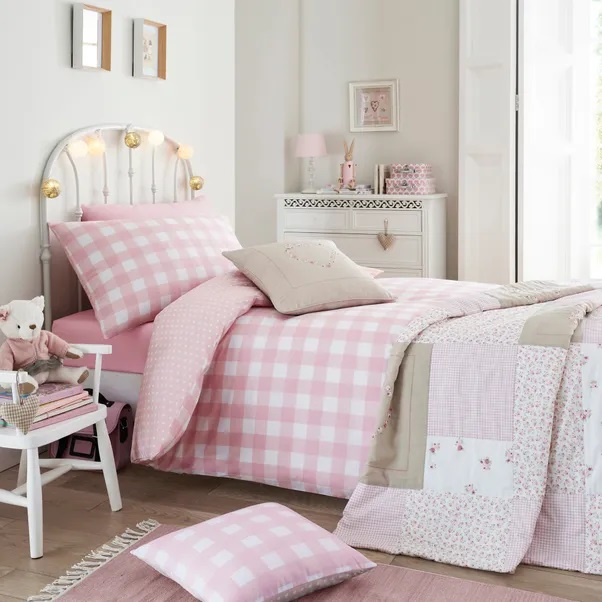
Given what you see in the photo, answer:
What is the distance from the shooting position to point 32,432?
2367mm

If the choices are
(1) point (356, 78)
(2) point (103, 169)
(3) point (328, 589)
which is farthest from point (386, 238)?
(3) point (328, 589)

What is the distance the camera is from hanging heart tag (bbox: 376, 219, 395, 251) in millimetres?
5348

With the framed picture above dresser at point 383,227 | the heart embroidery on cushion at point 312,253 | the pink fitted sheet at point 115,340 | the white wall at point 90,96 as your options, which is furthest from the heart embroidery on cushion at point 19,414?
Result: the framed picture above dresser at point 383,227

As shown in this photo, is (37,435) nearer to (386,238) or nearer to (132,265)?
(132,265)

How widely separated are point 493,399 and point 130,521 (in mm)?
1066

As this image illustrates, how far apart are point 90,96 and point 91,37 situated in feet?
0.69

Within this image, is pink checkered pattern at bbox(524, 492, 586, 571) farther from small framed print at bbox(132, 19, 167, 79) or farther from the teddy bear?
small framed print at bbox(132, 19, 167, 79)

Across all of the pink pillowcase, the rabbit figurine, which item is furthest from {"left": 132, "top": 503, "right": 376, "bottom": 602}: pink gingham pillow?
the rabbit figurine

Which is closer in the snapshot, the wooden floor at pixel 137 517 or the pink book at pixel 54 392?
the wooden floor at pixel 137 517

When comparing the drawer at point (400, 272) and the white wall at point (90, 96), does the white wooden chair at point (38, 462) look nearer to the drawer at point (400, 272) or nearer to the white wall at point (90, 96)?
the white wall at point (90, 96)

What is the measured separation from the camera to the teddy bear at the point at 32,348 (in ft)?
8.64

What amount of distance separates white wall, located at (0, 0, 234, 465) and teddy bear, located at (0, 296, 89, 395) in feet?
1.50

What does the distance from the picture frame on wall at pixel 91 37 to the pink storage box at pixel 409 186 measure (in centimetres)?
234

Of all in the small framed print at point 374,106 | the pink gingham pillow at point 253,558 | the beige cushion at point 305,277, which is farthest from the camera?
the small framed print at point 374,106
